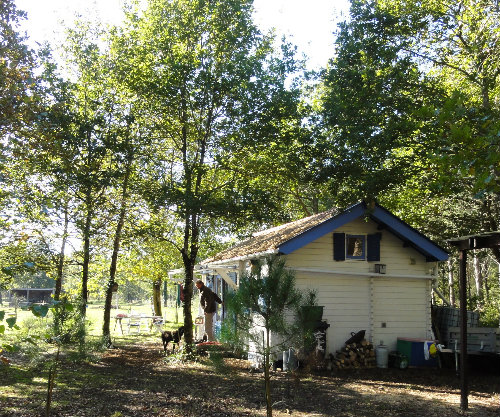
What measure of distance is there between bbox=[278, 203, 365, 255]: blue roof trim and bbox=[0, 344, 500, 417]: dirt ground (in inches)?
120

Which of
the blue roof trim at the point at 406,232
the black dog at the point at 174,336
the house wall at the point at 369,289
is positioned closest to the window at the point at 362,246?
the house wall at the point at 369,289

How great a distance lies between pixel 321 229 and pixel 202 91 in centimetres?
506

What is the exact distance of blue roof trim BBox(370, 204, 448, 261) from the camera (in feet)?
45.0

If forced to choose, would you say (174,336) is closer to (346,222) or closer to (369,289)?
(369,289)

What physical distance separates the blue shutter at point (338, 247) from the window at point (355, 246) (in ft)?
0.88

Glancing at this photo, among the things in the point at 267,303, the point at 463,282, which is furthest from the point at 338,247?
the point at 267,303

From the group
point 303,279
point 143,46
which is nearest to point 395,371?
point 303,279

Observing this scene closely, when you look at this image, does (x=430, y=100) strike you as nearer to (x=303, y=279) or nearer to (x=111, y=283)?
(x=303, y=279)

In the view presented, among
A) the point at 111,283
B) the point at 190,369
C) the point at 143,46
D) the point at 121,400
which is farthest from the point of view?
the point at 111,283

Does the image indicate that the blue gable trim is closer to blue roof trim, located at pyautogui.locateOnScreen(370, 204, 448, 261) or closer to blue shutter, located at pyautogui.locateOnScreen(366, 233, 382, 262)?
blue roof trim, located at pyautogui.locateOnScreen(370, 204, 448, 261)

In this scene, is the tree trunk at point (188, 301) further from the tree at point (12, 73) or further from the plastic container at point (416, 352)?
the tree at point (12, 73)

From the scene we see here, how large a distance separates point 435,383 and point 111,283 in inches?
435

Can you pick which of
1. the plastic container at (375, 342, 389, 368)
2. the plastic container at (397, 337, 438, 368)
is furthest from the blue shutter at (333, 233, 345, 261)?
the plastic container at (397, 337, 438, 368)

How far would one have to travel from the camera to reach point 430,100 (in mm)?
13188
